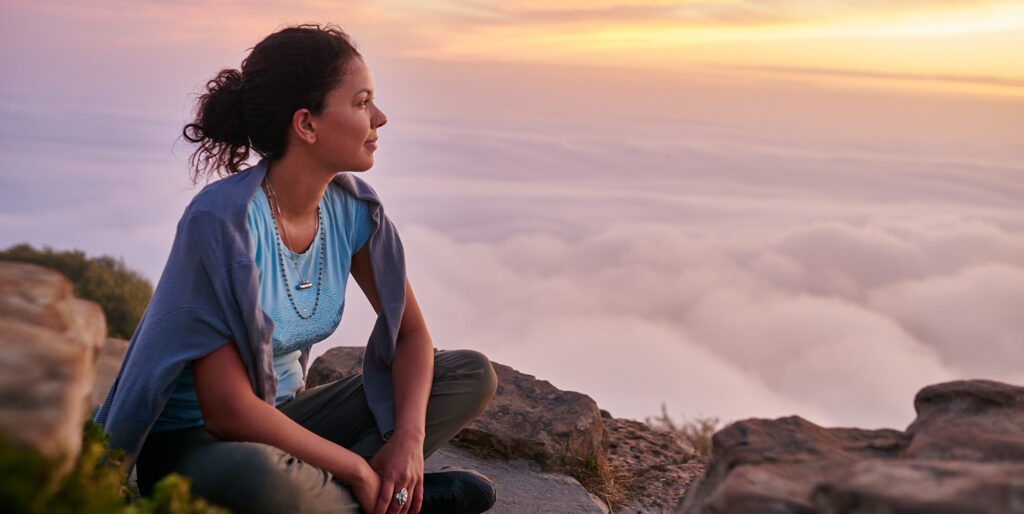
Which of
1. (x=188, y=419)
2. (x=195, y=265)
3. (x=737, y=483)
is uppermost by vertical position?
(x=737, y=483)

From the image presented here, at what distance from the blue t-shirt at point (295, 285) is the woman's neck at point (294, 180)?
0.35ft

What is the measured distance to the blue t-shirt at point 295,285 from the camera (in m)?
3.13

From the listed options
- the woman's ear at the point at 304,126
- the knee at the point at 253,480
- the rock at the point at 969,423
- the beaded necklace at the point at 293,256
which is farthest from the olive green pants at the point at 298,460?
the rock at the point at 969,423

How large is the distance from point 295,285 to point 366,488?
30.8 inches

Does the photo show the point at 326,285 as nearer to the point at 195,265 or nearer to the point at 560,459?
the point at 195,265

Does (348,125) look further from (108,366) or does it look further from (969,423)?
(108,366)

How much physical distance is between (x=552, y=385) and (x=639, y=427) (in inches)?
42.3

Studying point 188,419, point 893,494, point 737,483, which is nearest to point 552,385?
point 188,419

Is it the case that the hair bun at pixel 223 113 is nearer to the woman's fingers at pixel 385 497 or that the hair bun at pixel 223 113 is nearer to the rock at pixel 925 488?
the woman's fingers at pixel 385 497

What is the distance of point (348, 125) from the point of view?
3285 millimetres

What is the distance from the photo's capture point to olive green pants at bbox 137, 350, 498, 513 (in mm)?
2756

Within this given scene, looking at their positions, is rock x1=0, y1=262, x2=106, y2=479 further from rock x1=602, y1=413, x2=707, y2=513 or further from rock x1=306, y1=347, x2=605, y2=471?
rock x1=602, y1=413, x2=707, y2=513

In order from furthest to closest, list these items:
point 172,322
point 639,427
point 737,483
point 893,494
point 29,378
Answer: point 639,427, point 172,322, point 737,483, point 893,494, point 29,378

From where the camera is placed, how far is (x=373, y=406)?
11.4 ft
